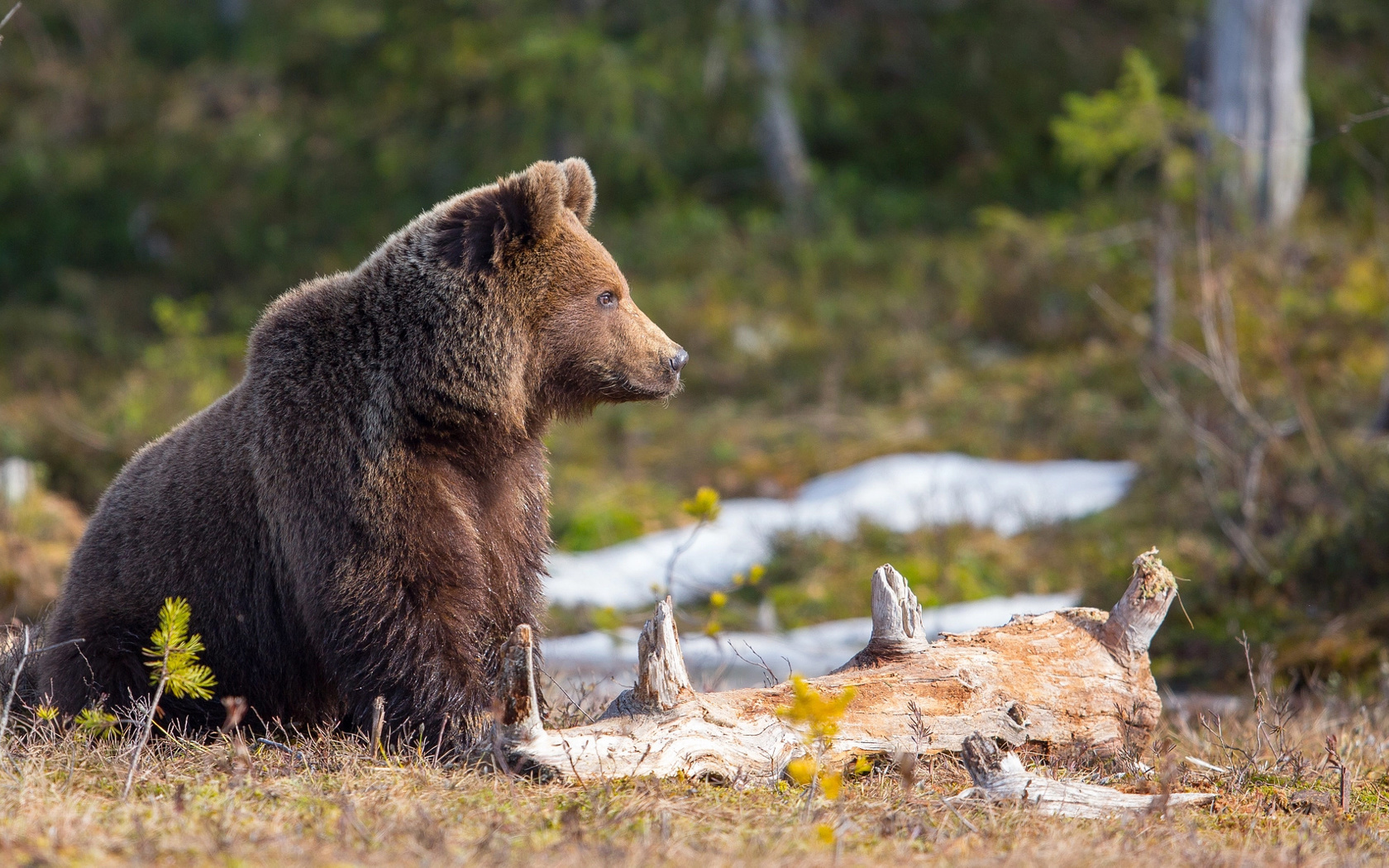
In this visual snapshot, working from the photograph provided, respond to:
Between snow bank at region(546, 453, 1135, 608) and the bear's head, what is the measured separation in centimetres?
463

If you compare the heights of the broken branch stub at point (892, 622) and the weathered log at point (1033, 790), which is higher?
the broken branch stub at point (892, 622)

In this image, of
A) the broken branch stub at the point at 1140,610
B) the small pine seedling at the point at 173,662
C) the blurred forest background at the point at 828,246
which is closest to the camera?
the small pine seedling at the point at 173,662

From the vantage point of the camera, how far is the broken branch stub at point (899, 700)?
→ 12.8ft

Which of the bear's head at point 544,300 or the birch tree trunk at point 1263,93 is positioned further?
the birch tree trunk at point 1263,93

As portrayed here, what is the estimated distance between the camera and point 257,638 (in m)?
4.52

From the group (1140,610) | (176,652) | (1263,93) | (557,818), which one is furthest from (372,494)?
(1263,93)

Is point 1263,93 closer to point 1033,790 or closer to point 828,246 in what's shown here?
point 828,246

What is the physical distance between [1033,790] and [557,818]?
1492 mm

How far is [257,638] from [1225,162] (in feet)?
36.7

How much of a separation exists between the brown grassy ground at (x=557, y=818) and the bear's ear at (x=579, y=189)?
7.33ft


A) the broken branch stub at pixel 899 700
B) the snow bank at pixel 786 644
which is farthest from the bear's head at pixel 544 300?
the snow bank at pixel 786 644

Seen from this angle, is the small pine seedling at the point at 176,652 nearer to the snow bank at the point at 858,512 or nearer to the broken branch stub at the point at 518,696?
the broken branch stub at the point at 518,696

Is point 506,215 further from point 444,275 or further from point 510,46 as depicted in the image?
point 510,46

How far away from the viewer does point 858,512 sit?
407 inches
